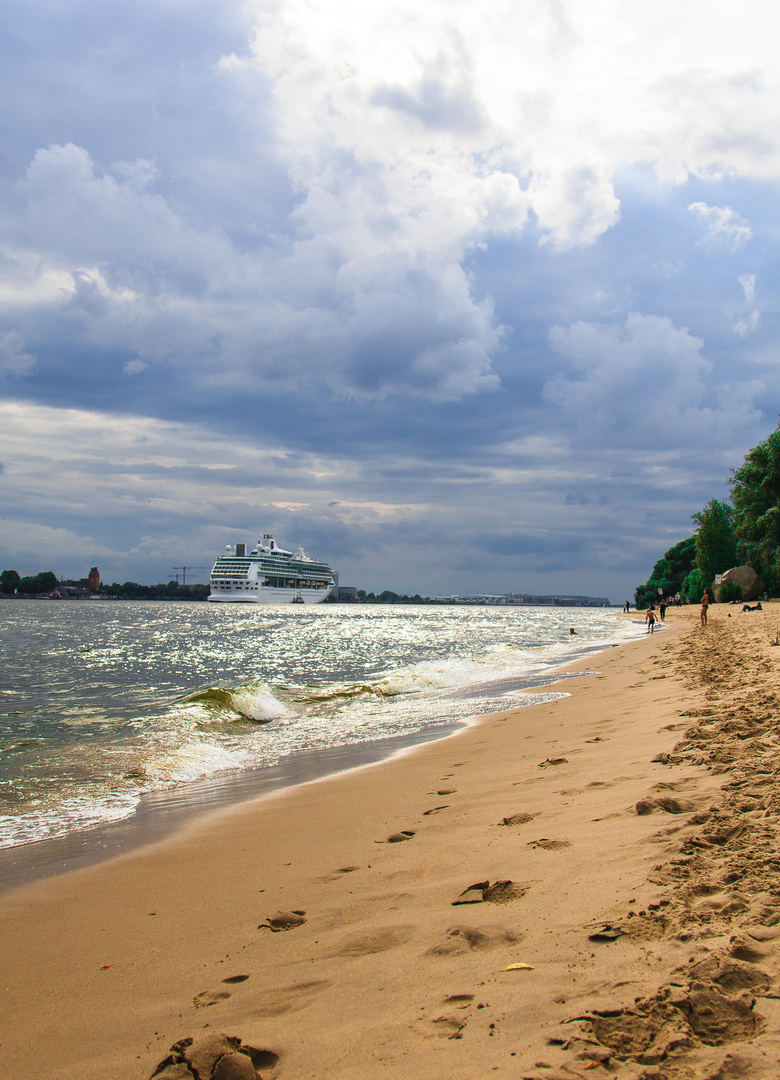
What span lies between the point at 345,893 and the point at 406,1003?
141cm

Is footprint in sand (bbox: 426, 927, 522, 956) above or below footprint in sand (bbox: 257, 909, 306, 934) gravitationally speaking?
above

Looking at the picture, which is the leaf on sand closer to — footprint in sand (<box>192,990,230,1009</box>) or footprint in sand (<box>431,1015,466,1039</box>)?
footprint in sand (<box>431,1015,466,1039</box>)

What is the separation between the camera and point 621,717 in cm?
890

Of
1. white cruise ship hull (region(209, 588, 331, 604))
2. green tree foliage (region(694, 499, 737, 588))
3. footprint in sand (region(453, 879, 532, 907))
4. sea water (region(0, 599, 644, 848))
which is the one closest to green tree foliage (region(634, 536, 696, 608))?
green tree foliage (region(694, 499, 737, 588))

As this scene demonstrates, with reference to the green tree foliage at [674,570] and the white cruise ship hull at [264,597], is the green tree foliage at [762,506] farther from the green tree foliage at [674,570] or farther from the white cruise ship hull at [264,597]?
the white cruise ship hull at [264,597]

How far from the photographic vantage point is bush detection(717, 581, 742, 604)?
54.0 metres

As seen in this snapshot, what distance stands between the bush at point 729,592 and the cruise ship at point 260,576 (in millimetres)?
93459

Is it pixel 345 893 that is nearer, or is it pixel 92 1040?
pixel 92 1040

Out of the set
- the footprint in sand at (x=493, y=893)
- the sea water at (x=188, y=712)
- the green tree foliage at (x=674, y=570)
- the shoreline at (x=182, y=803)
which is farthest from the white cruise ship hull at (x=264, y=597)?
the footprint in sand at (x=493, y=893)

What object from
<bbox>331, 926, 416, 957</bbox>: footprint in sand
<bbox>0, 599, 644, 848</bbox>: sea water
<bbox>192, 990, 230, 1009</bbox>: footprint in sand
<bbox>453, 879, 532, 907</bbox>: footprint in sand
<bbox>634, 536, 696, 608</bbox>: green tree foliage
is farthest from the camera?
<bbox>634, 536, 696, 608</bbox>: green tree foliage

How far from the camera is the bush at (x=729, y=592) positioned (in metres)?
54.0

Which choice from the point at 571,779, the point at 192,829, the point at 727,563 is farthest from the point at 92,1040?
the point at 727,563

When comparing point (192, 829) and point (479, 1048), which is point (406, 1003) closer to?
point (479, 1048)

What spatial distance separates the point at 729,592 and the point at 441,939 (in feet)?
197
